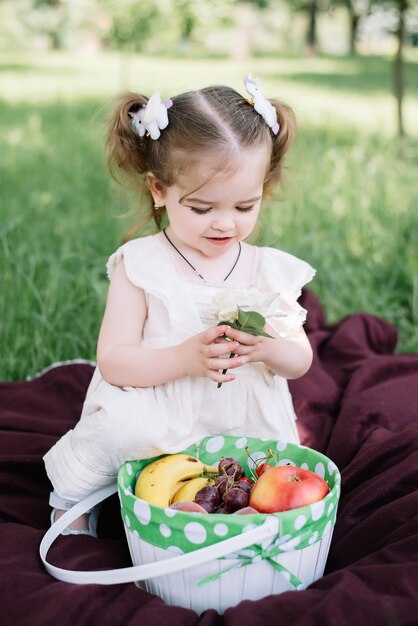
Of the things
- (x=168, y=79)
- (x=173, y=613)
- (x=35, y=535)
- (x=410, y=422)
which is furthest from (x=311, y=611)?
(x=168, y=79)

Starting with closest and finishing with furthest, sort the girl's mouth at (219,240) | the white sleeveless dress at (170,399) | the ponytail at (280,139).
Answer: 1. the white sleeveless dress at (170,399)
2. the girl's mouth at (219,240)
3. the ponytail at (280,139)

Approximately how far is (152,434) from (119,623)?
491 millimetres

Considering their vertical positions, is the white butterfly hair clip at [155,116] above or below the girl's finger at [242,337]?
above

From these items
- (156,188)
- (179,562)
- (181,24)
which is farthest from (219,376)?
(181,24)

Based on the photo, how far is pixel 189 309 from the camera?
2250mm

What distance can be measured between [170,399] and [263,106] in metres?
0.81

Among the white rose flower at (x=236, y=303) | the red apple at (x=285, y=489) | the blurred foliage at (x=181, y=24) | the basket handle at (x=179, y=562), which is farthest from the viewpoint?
the blurred foliage at (x=181, y=24)

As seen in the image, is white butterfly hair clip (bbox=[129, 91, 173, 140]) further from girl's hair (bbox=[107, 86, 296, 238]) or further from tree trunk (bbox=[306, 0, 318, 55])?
tree trunk (bbox=[306, 0, 318, 55])

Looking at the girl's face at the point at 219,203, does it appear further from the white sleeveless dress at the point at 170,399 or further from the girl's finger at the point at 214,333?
the girl's finger at the point at 214,333

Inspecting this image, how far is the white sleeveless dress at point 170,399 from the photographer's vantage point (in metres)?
2.11

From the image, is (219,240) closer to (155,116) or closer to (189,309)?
(189,309)

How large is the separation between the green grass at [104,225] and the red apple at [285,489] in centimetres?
103

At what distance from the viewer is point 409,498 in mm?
2045

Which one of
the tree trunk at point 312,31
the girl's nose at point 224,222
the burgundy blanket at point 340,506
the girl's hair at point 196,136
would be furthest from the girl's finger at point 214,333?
the tree trunk at point 312,31
